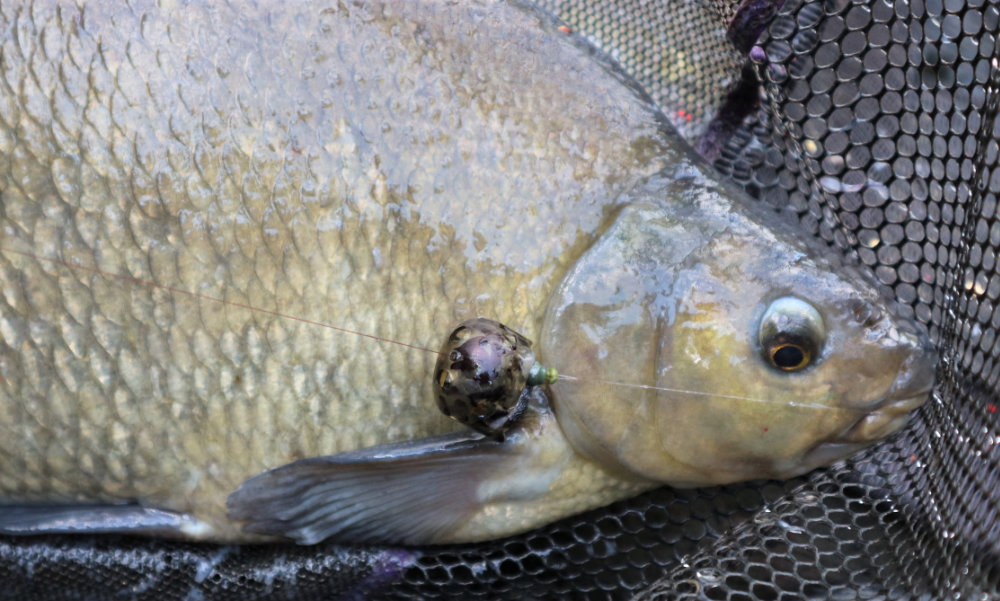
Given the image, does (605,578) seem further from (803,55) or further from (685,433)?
(803,55)

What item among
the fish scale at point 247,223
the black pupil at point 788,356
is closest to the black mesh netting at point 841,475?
the fish scale at point 247,223

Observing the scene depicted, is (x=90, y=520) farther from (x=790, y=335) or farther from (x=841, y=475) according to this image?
(x=841, y=475)

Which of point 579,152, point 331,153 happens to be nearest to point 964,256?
point 579,152

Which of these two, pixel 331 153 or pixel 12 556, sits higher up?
pixel 331 153

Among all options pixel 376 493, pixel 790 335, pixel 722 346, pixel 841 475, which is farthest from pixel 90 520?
pixel 841 475

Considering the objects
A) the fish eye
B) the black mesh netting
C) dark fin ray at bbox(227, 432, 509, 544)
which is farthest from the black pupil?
dark fin ray at bbox(227, 432, 509, 544)

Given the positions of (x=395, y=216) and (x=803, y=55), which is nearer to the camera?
(x=395, y=216)
